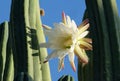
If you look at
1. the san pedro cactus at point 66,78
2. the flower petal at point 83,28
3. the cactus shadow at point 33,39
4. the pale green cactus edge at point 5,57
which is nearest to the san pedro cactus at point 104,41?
the flower petal at point 83,28

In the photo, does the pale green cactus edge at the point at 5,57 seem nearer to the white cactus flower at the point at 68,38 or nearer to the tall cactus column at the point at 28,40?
the tall cactus column at the point at 28,40

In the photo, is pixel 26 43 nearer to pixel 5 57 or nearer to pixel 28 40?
pixel 28 40

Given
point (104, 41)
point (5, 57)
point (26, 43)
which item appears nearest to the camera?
point (104, 41)

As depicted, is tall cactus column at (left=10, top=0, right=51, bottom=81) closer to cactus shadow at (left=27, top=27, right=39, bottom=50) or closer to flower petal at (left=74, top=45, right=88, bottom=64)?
cactus shadow at (left=27, top=27, right=39, bottom=50)

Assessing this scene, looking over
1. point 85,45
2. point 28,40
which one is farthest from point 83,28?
point 28,40

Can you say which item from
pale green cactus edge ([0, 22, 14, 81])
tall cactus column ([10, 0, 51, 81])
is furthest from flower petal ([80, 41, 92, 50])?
pale green cactus edge ([0, 22, 14, 81])

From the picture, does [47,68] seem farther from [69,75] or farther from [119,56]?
[119,56]

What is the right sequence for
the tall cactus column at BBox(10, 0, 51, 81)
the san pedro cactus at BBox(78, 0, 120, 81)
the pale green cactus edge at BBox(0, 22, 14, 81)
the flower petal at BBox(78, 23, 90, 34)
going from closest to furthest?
1. the san pedro cactus at BBox(78, 0, 120, 81)
2. the flower petal at BBox(78, 23, 90, 34)
3. the tall cactus column at BBox(10, 0, 51, 81)
4. the pale green cactus edge at BBox(0, 22, 14, 81)
